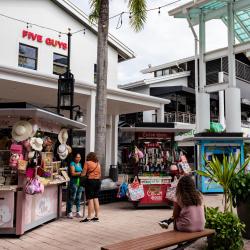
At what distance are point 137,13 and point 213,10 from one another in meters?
7.09

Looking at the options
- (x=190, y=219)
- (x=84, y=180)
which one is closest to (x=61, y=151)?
(x=84, y=180)

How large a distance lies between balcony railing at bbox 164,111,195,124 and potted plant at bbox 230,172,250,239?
790 inches

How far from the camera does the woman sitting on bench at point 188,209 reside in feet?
16.8

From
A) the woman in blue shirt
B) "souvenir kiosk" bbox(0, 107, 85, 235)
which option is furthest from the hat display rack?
the woman in blue shirt

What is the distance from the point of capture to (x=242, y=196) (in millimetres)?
6812

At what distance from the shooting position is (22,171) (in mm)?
6980

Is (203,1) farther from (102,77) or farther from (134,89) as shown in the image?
(134,89)

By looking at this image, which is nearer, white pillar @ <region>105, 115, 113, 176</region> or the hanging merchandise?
the hanging merchandise

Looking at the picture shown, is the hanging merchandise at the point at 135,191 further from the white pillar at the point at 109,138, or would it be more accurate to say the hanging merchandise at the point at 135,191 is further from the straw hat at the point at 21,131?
the white pillar at the point at 109,138

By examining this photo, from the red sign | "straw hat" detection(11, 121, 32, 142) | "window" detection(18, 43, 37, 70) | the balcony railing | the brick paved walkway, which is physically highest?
"window" detection(18, 43, 37, 70)

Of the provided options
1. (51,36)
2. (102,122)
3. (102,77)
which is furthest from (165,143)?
(51,36)

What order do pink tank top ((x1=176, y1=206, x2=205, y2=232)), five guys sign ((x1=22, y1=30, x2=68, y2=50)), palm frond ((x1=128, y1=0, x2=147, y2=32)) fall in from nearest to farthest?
1. pink tank top ((x1=176, y1=206, x2=205, y2=232))
2. palm frond ((x1=128, y1=0, x2=147, y2=32))
3. five guys sign ((x1=22, y1=30, x2=68, y2=50))

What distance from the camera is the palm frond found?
1310cm

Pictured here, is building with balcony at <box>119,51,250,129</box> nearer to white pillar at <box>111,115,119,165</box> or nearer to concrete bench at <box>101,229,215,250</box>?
white pillar at <box>111,115,119,165</box>
